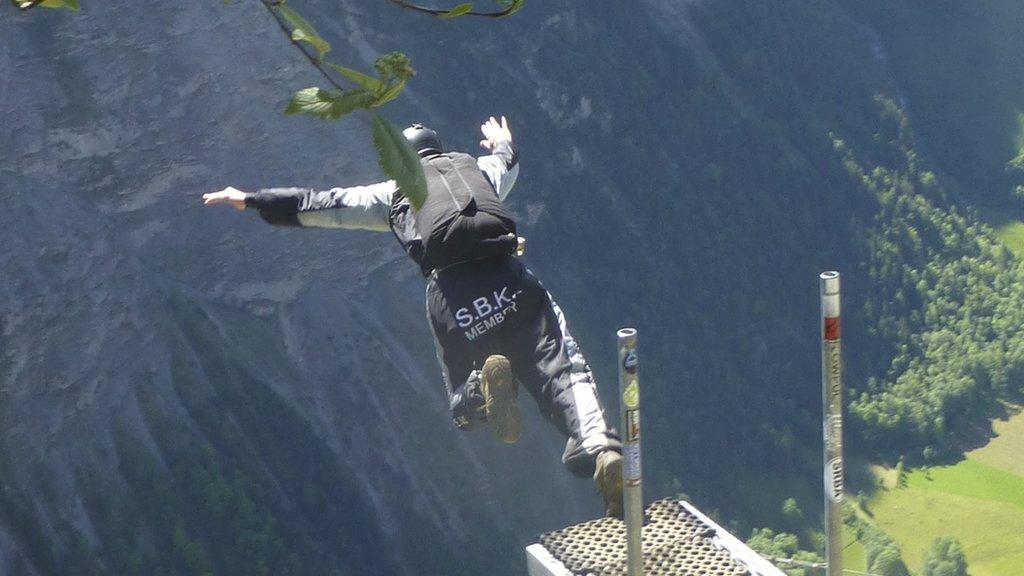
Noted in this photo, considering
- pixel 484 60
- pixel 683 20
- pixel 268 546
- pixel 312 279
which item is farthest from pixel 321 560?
pixel 683 20

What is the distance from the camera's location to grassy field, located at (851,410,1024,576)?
135 feet

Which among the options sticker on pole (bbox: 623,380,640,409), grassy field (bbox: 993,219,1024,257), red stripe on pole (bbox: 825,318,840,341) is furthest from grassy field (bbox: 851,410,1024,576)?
red stripe on pole (bbox: 825,318,840,341)

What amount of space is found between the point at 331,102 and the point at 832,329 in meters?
2.62

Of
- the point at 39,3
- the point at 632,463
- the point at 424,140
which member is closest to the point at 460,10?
the point at 39,3

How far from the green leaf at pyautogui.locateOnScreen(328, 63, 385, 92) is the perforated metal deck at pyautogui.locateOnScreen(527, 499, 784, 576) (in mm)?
3661

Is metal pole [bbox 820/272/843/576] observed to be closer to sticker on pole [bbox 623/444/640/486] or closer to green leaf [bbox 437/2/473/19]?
sticker on pole [bbox 623/444/640/486]

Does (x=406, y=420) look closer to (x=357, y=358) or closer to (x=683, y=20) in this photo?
(x=357, y=358)

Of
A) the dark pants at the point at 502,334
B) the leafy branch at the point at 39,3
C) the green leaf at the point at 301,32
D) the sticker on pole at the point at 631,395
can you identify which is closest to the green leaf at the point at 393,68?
the green leaf at the point at 301,32

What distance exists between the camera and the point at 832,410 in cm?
483

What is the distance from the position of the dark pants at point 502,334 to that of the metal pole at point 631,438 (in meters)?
1.43

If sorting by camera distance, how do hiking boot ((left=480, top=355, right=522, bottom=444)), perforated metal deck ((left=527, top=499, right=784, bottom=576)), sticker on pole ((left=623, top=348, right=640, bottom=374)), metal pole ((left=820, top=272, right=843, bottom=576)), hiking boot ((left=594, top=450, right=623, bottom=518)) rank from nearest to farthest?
metal pole ((left=820, top=272, right=843, bottom=576)) < sticker on pole ((left=623, top=348, right=640, bottom=374)) < perforated metal deck ((left=527, top=499, right=784, bottom=576)) < hiking boot ((left=594, top=450, right=623, bottom=518)) < hiking boot ((left=480, top=355, right=522, bottom=444))

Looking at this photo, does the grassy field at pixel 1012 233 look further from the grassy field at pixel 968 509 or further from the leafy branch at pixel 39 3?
the leafy branch at pixel 39 3

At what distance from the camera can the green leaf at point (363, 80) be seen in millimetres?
2549

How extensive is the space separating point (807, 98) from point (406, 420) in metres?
24.7
